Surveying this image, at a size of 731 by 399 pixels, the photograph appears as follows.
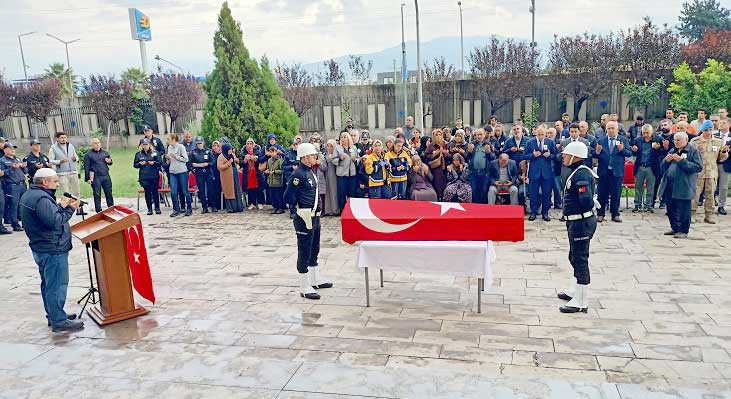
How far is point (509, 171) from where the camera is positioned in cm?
1090

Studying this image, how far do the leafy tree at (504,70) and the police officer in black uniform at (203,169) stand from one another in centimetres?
1777

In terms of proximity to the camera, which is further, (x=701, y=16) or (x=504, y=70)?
(x=701, y=16)

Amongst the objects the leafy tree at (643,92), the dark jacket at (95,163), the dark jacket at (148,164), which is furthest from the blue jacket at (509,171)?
the leafy tree at (643,92)

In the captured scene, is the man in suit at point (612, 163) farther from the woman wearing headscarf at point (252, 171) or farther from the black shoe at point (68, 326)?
the black shoe at point (68, 326)

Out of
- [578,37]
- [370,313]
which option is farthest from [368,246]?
[578,37]

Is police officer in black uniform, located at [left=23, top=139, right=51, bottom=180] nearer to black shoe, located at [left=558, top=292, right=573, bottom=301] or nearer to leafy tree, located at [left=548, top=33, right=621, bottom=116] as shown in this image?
black shoe, located at [left=558, top=292, right=573, bottom=301]

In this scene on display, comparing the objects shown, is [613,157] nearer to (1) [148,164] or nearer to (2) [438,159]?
(2) [438,159]

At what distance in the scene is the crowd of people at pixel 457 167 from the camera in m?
10.3

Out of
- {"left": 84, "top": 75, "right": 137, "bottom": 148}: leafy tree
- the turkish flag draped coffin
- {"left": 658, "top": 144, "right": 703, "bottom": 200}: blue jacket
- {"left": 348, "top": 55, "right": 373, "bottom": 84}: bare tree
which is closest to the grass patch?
{"left": 84, "top": 75, "right": 137, "bottom": 148}: leafy tree

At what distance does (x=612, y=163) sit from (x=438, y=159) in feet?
10.7

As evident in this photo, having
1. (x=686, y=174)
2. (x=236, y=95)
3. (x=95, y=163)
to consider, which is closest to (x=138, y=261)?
(x=95, y=163)

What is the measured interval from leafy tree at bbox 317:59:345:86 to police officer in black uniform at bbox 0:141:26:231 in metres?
21.1

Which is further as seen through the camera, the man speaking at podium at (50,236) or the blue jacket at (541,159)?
the blue jacket at (541,159)

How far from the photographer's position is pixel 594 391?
4387 mm
